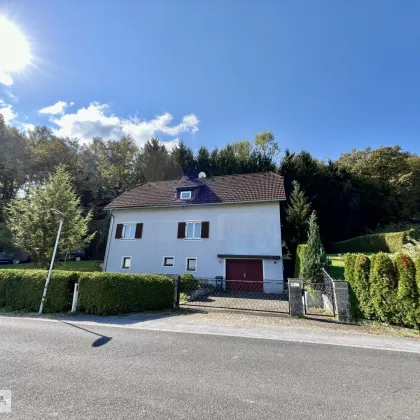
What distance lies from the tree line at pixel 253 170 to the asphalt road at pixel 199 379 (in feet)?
79.7

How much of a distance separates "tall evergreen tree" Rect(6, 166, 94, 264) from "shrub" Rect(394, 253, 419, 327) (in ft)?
59.0

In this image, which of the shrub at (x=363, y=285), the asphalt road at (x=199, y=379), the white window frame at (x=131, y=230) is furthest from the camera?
the white window frame at (x=131, y=230)

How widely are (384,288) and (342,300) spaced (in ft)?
4.86

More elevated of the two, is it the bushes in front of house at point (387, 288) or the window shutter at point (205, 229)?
the window shutter at point (205, 229)

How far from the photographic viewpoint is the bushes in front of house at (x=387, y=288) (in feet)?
23.8

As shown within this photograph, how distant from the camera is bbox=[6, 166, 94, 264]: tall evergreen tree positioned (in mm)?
15859


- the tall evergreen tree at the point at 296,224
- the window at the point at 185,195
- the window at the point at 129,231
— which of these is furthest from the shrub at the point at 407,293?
the window at the point at 129,231

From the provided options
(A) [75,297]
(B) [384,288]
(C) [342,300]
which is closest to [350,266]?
(C) [342,300]

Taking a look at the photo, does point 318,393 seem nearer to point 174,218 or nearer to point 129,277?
point 129,277

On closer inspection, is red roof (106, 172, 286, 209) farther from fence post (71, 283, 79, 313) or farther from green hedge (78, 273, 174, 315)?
fence post (71, 283, 79, 313)

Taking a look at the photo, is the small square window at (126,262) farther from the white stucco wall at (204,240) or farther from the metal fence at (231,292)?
the metal fence at (231,292)

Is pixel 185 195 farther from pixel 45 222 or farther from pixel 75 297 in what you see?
pixel 75 297

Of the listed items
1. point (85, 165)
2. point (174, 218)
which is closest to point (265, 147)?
point (174, 218)

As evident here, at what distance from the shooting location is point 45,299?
30.4 ft
